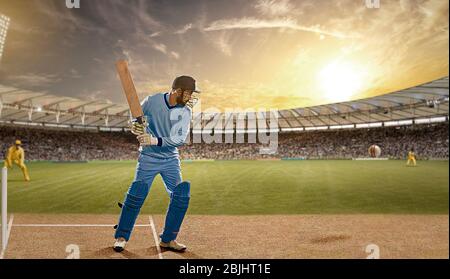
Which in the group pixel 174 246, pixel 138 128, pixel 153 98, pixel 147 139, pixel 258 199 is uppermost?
pixel 153 98

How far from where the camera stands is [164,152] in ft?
12.9

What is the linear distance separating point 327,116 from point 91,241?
122 feet

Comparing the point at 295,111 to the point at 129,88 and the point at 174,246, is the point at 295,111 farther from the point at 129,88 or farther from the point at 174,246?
the point at 129,88

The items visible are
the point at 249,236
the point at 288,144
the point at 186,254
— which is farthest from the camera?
the point at 288,144

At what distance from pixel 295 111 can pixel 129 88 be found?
3339 centimetres

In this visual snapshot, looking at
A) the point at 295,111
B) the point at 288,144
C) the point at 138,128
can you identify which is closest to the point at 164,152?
the point at 138,128

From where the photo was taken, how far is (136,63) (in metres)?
5.59

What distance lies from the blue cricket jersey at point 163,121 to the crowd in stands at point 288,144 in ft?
66.2

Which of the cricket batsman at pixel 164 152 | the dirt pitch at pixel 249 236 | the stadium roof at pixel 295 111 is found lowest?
the dirt pitch at pixel 249 236

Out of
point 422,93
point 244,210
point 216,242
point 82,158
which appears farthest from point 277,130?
point 216,242

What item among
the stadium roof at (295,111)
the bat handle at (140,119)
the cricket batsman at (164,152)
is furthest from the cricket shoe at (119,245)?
the stadium roof at (295,111)

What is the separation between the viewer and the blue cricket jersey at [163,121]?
3.90 meters

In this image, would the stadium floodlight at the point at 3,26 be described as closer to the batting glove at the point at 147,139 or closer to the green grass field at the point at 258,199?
the green grass field at the point at 258,199
